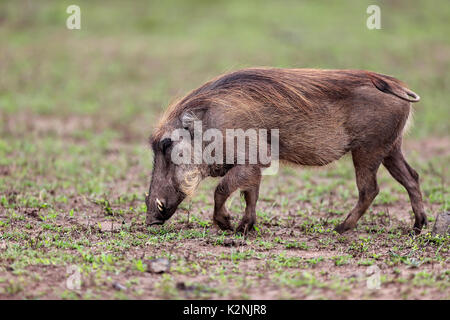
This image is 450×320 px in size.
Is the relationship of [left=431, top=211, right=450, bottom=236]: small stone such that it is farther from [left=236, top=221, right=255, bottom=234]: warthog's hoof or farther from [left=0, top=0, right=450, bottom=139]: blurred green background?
[left=0, top=0, right=450, bottom=139]: blurred green background

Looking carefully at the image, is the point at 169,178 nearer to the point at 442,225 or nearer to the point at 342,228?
the point at 342,228

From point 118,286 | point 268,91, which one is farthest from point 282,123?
point 118,286

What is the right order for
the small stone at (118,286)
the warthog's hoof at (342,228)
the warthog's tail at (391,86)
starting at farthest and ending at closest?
the warthog's hoof at (342,228) → the warthog's tail at (391,86) → the small stone at (118,286)

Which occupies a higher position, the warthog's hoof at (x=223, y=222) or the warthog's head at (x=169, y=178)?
the warthog's head at (x=169, y=178)

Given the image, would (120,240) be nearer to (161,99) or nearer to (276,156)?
(276,156)

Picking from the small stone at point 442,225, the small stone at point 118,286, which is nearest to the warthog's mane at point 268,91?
the small stone at point 442,225

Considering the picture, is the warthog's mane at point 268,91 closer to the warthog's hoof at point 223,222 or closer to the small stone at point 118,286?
the warthog's hoof at point 223,222

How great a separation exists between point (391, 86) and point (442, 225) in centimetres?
116

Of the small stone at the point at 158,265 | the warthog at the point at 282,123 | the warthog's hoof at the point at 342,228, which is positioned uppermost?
the warthog at the point at 282,123

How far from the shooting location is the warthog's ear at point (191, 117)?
5.04m

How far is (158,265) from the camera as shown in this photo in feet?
13.4

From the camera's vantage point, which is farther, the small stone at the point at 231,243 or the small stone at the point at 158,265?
the small stone at the point at 231,243

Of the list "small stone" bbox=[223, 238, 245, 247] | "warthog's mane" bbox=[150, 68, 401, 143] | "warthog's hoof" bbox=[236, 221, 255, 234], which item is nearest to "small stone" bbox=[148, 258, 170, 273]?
"small stone" bbox=[223, 238, 245, 247]

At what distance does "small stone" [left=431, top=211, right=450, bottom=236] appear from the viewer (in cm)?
498
